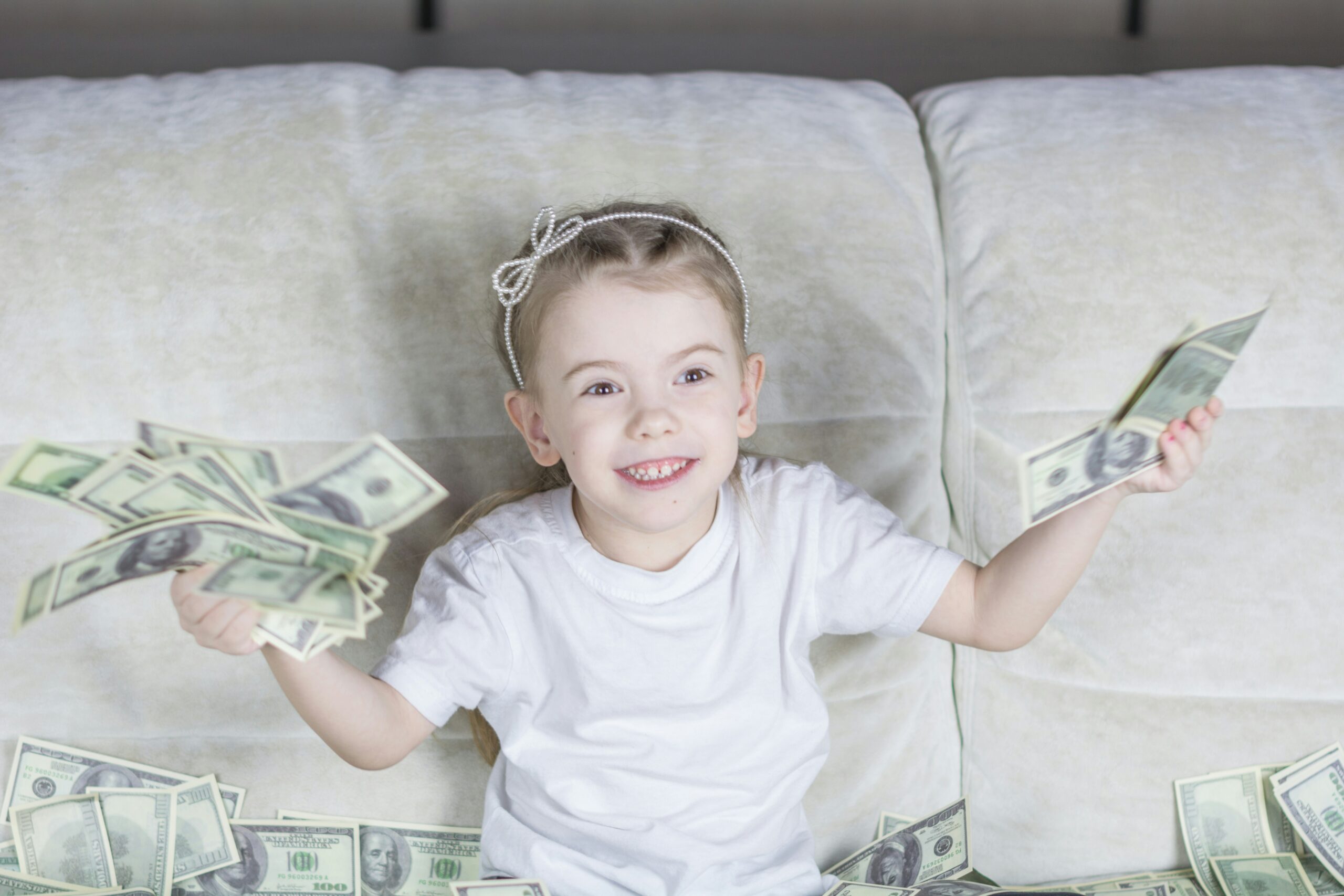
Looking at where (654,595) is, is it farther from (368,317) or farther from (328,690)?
(368,317)

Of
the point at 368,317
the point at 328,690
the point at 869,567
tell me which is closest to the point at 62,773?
the point at 328,690

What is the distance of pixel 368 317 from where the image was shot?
137 centimetres

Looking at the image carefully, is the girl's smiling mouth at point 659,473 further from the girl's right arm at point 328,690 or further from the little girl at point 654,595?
the girl's right arm at point 328,690

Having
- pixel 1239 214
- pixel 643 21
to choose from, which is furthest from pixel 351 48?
pixel 1239 214

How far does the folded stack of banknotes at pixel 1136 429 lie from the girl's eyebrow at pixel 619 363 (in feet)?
1.11

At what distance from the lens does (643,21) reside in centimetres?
231

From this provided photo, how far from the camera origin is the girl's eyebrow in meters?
1.16

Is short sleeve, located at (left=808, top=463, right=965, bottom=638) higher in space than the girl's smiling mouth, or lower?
lower

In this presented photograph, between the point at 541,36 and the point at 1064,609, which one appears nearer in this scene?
the point at 1064,609

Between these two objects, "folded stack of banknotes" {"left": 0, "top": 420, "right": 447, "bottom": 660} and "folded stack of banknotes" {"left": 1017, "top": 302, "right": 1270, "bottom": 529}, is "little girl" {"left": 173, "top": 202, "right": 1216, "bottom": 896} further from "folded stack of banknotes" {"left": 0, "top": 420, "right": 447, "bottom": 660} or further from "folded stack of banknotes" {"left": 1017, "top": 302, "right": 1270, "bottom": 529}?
"folded stack of banknotes" {"left": 0, "top": 420, "right": 447, "bottom": 660}

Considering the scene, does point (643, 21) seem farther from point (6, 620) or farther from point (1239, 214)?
point (6, 620)

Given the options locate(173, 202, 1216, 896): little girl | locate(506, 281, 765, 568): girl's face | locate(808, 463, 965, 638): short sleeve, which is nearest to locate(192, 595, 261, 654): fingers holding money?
locate(173, 202, 1216, 896): little girl

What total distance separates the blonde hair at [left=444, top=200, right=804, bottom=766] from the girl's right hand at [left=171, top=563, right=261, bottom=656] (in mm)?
390

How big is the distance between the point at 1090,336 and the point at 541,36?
1314 mm
